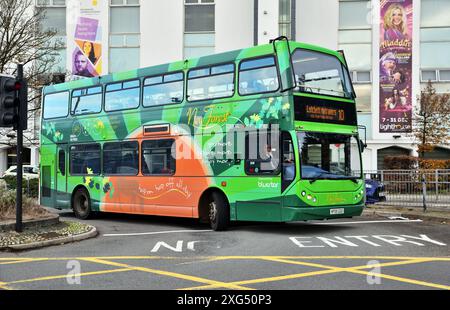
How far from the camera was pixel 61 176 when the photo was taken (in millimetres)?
17969

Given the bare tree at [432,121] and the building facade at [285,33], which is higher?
the building facade at [285,33]

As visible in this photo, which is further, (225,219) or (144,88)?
(144,88)

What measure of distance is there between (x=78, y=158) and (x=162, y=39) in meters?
21.9

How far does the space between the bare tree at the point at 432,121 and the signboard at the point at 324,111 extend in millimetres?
18683

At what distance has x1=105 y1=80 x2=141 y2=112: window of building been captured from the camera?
15.5 m

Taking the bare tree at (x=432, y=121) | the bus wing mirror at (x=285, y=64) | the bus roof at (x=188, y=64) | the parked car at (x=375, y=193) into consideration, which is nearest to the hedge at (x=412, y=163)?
the bare tree at (x=432, y=121)

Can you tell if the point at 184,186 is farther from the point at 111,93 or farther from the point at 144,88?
the point at 111,93

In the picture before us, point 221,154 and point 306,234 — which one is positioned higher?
point 221,154

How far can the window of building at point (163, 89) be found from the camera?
14.3m

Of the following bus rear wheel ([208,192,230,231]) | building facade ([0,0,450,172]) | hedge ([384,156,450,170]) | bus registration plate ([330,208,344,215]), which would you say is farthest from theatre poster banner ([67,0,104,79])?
bus registration plate ([330,208,344,215])

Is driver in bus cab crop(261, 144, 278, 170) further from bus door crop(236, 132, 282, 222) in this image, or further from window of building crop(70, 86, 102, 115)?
window of building crop(70, 86, 102, 115)

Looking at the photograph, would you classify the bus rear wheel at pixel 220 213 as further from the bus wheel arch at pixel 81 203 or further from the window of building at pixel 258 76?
the bus wheel arch at pixel 81 203
